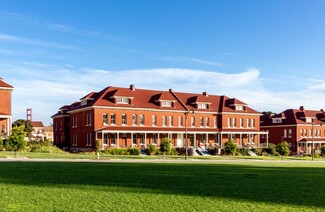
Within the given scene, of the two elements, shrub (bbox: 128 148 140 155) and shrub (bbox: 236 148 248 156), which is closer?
shrub (bbox: 128 148 140 155)

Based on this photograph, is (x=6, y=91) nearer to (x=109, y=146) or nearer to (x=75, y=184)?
(x=109, y=146)

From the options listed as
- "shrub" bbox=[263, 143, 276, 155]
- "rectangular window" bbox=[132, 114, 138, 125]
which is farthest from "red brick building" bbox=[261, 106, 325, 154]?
"rectangular window" bbox=[132, 114, 138, 125]

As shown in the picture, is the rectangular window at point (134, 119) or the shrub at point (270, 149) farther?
the shrub at point (270, 149)

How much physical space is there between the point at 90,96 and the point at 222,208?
48164 mm

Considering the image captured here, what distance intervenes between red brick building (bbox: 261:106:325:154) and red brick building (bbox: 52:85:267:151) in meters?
10.8

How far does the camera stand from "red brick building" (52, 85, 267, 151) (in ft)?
173

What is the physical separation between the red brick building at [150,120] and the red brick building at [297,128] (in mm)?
10833

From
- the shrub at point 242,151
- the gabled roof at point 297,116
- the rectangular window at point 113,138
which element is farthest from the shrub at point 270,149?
the rectangular window at point 113,138

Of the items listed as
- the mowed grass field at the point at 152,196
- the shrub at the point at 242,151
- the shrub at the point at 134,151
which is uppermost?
the mowed grass field at the point at 152,196

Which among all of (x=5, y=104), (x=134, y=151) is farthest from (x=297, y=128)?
(x=5, y=104)

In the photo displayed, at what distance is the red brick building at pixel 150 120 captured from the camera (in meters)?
52.6

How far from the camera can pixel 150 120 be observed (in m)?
56.2

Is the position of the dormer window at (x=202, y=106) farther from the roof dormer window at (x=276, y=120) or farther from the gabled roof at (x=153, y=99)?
the roof dormer window at (x=276, y=120)

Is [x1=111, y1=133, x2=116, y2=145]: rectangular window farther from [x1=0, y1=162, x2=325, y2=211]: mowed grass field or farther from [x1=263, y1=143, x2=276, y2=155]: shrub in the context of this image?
[x1=0, y1=162, x2=325, y2=211]: mowed grass field
